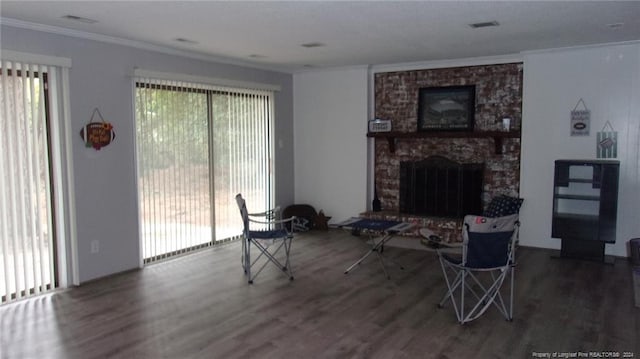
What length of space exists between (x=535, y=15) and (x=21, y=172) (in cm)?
488

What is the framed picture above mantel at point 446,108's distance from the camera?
7039mm

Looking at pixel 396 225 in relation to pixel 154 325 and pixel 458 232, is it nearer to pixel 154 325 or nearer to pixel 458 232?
pixel 458 232

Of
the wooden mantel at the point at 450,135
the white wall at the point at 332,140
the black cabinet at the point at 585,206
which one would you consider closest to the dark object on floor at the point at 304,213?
the white wall at the point at 332,140

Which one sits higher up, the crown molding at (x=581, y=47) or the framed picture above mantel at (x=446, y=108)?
the crown molding at (x=581, y=47)

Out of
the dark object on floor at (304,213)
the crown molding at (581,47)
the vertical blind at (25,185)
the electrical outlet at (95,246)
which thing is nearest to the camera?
the vertical blind at (25,185)

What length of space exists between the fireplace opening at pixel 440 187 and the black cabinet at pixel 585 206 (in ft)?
3.69

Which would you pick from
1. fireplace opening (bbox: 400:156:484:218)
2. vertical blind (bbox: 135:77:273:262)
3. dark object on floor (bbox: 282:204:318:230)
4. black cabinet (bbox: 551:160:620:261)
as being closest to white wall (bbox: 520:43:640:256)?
black cabinet (bbox: 551:160:620:261)

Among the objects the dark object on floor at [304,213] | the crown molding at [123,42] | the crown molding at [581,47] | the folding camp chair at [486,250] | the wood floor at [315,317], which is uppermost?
the crown molding at [581,47]

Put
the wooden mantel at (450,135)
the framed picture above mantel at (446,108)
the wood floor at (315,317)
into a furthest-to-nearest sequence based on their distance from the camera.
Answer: the framed picture above mantel at (446,108), the wooden mantel at (450,135), the wood floor at (315,317)

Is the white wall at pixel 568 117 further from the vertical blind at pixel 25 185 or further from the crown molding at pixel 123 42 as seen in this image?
the vertical blind at pixel 25 185

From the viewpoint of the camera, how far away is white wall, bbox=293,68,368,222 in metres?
7.88

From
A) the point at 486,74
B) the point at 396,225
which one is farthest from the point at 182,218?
the point at 486,74

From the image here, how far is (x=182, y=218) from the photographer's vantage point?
20.8ft

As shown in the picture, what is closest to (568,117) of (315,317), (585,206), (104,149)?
(585,206)
